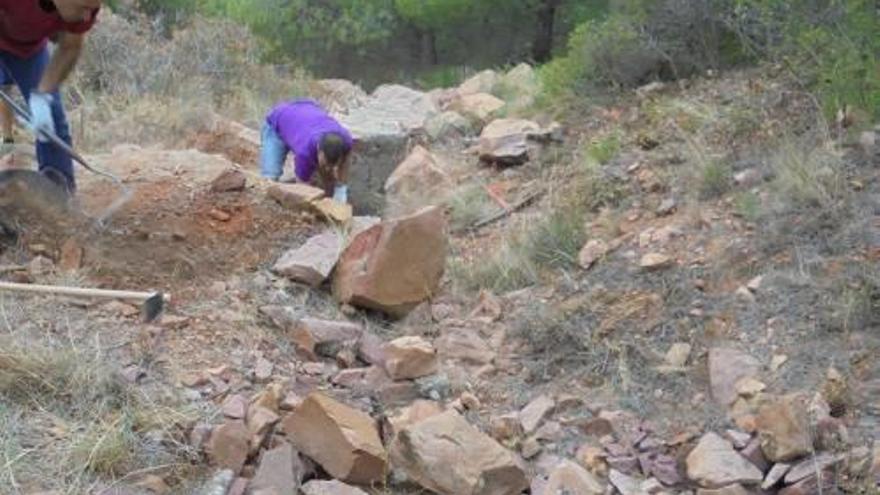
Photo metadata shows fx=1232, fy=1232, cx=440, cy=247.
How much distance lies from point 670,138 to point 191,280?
2.59 m

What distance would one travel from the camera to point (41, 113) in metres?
4.51

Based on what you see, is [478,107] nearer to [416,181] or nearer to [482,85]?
[482,85]

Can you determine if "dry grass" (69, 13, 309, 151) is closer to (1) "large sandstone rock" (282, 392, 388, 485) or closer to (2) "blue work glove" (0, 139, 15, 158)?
(2) "blue work glove" (0, 139, 15, 158)

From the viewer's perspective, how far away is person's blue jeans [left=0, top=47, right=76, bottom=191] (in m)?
4.70

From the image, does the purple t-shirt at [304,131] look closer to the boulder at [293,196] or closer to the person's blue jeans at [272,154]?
the person's blue jeans at [272,154]

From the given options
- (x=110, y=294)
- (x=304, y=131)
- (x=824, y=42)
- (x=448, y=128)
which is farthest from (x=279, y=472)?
(x=448, y=128)

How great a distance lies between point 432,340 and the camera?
14.1 feet

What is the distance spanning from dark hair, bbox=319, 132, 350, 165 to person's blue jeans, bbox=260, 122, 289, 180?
519 millimetres

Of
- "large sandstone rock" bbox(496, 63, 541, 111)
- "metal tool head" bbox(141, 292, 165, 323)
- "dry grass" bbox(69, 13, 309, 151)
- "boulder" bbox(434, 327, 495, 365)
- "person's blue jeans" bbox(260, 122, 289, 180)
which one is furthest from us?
"large sandstone rock" bbox(496, 63, 541, 111)

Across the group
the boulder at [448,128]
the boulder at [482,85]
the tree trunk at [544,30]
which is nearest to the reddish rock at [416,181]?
the boulder at [448,128]

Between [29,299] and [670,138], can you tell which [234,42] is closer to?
[670,138]

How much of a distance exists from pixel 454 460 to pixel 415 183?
356cm

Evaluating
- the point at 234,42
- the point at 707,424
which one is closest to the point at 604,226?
the point at 707,424

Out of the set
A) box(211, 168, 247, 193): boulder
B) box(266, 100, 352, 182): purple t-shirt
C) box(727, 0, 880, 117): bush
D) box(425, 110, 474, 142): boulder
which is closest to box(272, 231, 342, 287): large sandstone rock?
box(211, 168, 247, 193): boulder
